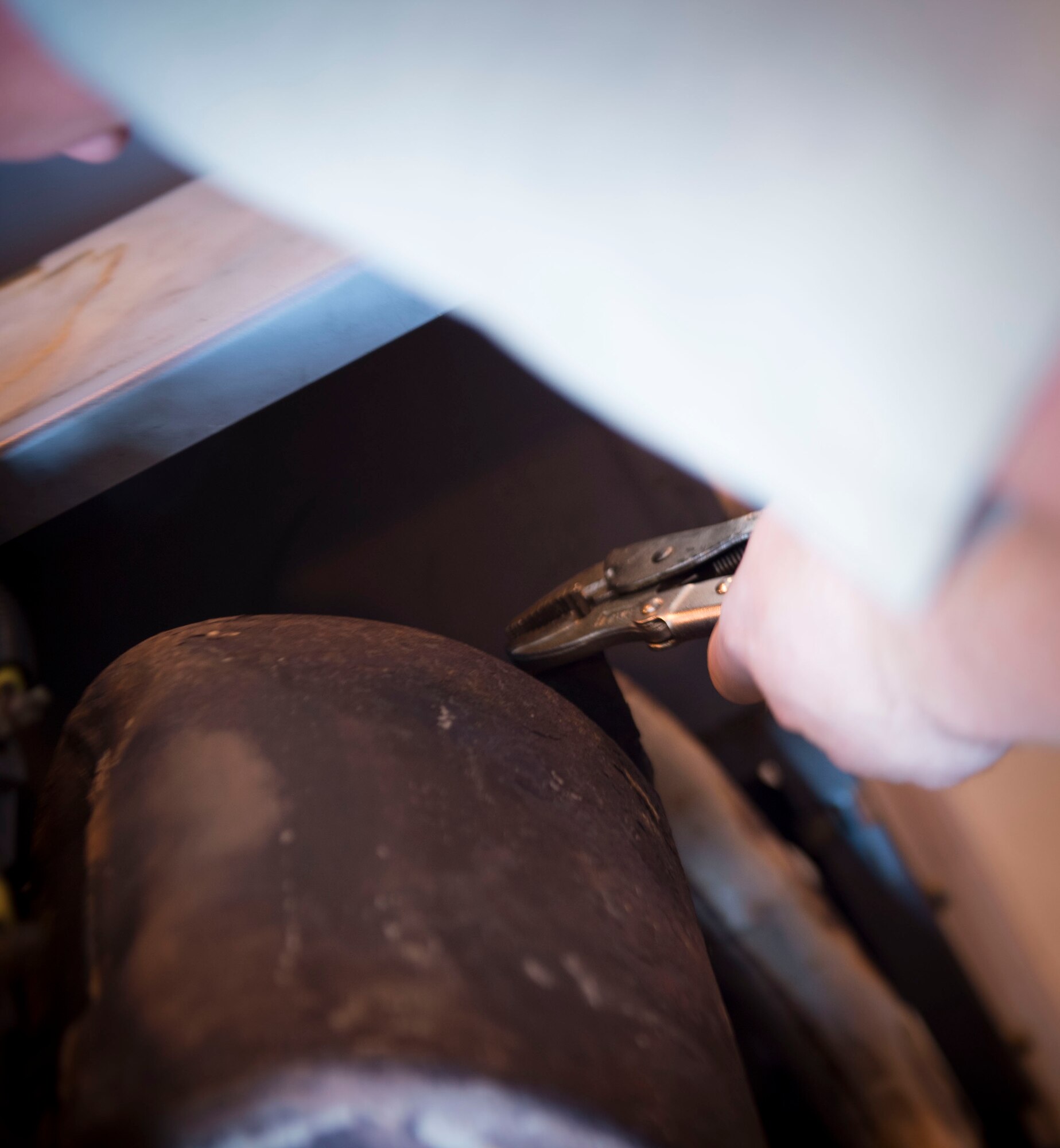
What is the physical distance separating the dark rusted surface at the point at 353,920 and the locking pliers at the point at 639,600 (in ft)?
0.35

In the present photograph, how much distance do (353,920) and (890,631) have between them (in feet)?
0.61

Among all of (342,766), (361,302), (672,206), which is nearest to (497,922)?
(342,766)

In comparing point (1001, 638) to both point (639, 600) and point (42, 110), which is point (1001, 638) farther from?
point (42, 110)

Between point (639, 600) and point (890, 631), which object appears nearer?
point (890, 631)

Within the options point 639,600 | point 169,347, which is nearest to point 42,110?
point 169,347

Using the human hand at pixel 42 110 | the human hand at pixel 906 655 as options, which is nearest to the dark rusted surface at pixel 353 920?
the human hand at pixel 906 655

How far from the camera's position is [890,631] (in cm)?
28

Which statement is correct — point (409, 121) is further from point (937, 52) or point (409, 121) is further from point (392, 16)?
point (937, 52)

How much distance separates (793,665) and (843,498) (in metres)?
0.10

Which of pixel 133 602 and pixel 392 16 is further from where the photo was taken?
pixel 133 602

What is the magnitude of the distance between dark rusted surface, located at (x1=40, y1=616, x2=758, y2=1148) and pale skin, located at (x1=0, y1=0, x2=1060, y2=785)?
91mm

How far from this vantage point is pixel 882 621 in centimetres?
28

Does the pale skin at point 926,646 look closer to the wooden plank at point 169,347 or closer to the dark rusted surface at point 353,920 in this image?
the dark rusted surface at point 353,920

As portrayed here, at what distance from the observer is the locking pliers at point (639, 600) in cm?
44
